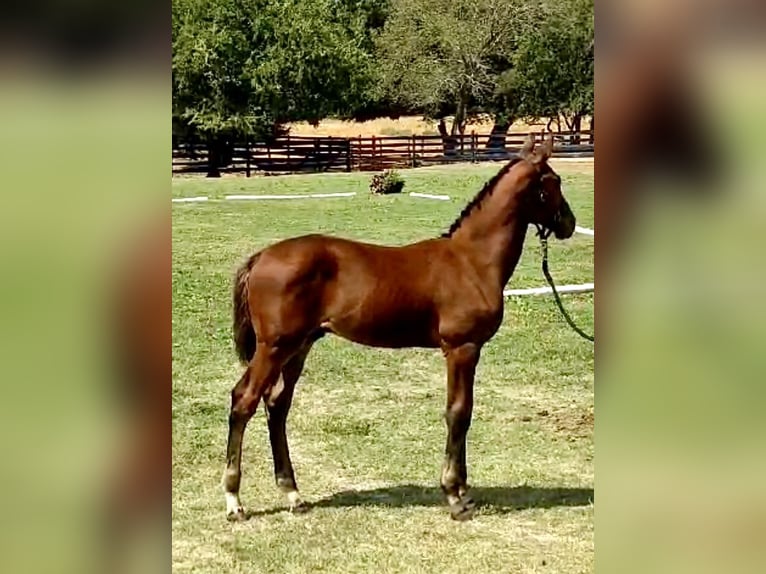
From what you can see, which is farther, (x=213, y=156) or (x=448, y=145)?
(x=448, y=145)

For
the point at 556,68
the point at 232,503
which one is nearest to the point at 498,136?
the point at 556,68

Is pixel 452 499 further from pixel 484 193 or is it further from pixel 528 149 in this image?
pixel 528 149

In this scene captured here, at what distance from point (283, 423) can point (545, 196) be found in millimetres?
1533

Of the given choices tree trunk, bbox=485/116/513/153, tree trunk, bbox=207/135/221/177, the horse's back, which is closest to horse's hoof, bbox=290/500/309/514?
the horse's back

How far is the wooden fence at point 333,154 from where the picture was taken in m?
28.5

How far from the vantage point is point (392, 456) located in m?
5.26

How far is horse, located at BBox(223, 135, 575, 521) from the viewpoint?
403cm

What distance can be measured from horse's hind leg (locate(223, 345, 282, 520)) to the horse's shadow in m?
0.17

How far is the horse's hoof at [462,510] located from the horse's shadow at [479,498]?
0.11 meters

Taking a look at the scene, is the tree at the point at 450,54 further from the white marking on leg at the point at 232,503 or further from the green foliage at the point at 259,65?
the white marking on leg at the point at 232,503
